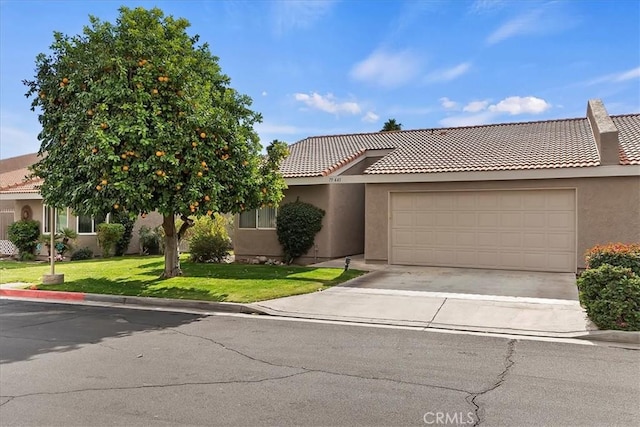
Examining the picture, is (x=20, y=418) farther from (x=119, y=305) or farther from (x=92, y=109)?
(x=92, y=109)

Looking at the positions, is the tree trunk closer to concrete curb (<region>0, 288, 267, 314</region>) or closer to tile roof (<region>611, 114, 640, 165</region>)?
concrete curb (<region>0, 288, 267, 314</region>)

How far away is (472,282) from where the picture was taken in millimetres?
12391

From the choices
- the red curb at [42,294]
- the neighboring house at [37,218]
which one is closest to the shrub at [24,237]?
the neighboring house at [37,218]

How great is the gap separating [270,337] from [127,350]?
6.74 feet

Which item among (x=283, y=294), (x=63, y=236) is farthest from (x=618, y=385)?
(x=63, y=236)

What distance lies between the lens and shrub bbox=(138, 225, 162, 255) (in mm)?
22719

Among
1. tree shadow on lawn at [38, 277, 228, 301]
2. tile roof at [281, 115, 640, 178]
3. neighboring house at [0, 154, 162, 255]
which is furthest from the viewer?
neighboring house at [0, 154, 162, 255]

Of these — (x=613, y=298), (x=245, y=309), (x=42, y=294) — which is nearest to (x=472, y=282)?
(x=613, y=298)

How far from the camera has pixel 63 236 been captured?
2125 cm

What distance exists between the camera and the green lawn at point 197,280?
11.2 metres

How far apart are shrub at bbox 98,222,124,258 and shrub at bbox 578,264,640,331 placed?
62.0ft

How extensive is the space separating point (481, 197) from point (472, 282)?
3460 mm

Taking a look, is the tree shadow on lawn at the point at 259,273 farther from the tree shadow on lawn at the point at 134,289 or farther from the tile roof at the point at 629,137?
the tile roof at the point at 629,137

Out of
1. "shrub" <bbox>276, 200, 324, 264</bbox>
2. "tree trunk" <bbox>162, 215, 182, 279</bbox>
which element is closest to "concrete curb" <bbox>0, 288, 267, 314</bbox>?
"tree trunk" <bbox>162, 215, 182, 279</bbox>
